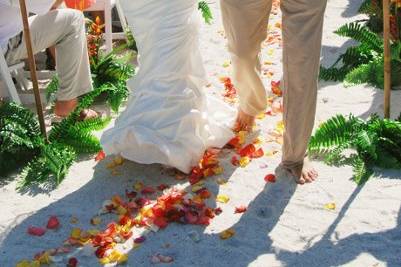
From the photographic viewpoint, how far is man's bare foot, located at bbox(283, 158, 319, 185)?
4766mm

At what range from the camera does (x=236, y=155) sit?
521cm

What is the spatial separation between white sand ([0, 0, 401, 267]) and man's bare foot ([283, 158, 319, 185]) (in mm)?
55

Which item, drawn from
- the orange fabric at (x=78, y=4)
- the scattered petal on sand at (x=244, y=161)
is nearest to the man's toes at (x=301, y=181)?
the scattered petal on sand at (x=244, y=161)

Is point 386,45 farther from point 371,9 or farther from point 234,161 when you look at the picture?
point 371,9

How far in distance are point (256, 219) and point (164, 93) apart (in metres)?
1.10

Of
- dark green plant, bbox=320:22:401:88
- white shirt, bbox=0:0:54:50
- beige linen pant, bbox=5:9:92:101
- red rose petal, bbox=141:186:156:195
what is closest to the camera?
red rose petal, bbox=141:186:156:195

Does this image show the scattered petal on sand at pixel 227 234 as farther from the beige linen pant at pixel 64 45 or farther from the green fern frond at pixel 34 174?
the beige linen pant at pixel 64 45

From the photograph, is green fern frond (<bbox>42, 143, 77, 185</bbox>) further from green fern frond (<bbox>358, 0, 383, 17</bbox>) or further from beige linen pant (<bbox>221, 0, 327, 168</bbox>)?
green fern frond (<bbox>358, 0, 383, 17</bbox>)

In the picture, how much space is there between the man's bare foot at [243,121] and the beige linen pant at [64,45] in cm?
137

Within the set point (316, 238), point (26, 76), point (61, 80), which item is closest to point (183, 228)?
point (316, 238)

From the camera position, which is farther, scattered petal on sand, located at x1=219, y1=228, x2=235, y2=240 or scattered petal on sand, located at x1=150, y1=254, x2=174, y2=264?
scattered petal on sand, located at x1=219, y1=228, x2=235, y2=240

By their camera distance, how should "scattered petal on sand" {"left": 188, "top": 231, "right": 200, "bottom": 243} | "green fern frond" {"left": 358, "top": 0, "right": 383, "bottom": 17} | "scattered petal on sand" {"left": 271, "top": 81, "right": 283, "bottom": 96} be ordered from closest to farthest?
"scattered petal on sand" {"left": 188, "top": 231, "right": 200, "bottom": 243}, "scattered petal on sand" {"left": 271, "top": 81, "right": 283, "bottom": 96}, "green fern frond" {"left": 358, "top": 0, "right": 383, "bottom": 17}

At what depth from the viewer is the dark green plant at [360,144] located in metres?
4.80

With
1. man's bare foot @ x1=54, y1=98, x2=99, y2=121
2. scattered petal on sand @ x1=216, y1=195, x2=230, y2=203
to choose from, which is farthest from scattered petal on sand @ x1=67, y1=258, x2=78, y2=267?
man's bare foot @ x1=54, y1=98, x2=99, y2=121
